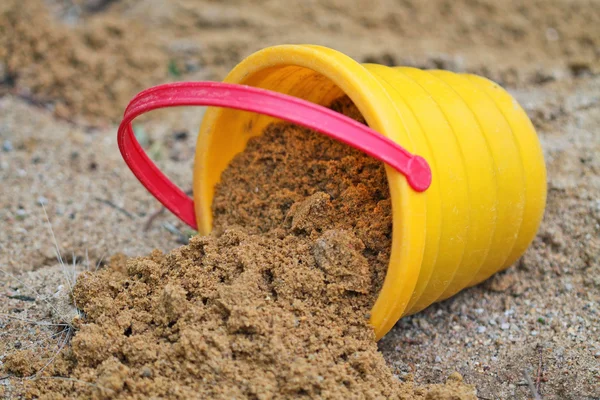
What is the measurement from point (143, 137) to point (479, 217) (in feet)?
5.45

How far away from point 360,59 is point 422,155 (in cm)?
168

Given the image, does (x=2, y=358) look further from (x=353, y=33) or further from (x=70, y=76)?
(x=353, y=33)

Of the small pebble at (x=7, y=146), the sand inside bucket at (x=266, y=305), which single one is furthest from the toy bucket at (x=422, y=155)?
the small pebble at (x=7, y=146)

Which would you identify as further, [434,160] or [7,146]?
[7,146]

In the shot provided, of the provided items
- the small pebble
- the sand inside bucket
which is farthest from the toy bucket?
the small pebble

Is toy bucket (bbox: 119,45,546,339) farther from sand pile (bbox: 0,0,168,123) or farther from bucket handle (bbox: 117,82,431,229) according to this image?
sand pile (bbox: 0,0,168,123)

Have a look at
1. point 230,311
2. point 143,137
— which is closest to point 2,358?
point 230,311

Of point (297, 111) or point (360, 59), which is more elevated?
point (297, 111)

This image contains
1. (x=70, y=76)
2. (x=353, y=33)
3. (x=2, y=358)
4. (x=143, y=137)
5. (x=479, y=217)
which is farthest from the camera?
(x=353, y=33)

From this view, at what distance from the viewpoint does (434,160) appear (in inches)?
60.9

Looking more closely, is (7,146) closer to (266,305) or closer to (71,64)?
(71,64)

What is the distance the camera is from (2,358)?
1537mm

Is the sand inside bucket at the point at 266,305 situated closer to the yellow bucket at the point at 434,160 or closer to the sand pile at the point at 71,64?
the yellow bucket at the point at 434,160

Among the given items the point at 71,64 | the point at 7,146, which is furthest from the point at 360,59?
the point at 7,146
